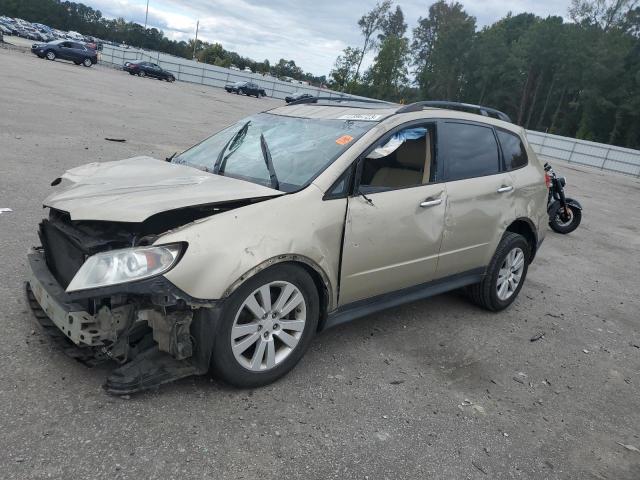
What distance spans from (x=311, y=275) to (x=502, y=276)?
244cm

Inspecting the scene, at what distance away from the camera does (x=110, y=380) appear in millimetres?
2834

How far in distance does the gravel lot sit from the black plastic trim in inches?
13.2

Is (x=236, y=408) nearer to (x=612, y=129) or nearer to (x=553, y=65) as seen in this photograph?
(x=612, y=129)

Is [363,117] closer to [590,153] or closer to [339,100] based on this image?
[339,100]

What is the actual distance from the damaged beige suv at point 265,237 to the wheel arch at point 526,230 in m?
0.28

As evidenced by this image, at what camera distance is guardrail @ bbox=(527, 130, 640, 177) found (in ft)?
113

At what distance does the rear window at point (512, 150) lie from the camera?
4.98 meters

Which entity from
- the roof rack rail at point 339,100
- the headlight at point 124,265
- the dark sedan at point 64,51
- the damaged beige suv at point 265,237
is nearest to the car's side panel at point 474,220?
the damaged beige suv at point 265,237

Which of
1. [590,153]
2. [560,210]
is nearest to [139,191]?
[560,210]

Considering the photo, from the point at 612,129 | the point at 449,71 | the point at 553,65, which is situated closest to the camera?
the point at 612,129

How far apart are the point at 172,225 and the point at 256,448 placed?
4.17ft

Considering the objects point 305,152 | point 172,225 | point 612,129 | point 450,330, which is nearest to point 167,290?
point 172,225

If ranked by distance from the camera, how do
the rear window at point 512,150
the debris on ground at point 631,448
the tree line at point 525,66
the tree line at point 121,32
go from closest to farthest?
the debris on ground at point 631,448
the rear window at point 512,150
the tree line at point 525,66
the tree line at point 121,32

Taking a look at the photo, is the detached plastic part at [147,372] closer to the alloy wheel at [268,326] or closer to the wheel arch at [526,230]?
the alloy wheel at [268,326]
